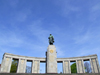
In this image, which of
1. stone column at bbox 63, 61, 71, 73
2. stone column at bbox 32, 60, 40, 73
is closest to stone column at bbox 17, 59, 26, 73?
stone column at bbox 32, 60, 40, 73

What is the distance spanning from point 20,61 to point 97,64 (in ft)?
107

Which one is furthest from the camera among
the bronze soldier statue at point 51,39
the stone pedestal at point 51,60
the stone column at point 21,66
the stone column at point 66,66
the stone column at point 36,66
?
the stone column at point 66,66

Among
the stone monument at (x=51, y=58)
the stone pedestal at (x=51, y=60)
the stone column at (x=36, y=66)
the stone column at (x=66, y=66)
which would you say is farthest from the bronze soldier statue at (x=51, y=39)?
the stone column at (x=66, y=66)

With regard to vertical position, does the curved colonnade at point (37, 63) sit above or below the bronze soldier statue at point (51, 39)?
below

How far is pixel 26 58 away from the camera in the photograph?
39062 mm

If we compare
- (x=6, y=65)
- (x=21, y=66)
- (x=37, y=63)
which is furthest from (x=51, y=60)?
(x=6, y=65)

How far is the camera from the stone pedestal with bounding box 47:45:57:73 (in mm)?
19141

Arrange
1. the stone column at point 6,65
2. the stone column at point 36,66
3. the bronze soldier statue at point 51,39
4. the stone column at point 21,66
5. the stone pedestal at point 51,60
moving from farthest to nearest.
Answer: the stone column at point 36,66, the stone column at point 21,66, the stone column at point 6,65, the bronze soldier statue at point 51,39, the stone pedestal at point 51,60

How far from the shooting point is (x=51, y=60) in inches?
779

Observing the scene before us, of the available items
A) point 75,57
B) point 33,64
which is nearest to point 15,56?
point 33,64

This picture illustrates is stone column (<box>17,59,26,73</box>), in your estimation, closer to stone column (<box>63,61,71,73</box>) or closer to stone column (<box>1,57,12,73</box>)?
stone column (<box>1,57,12,73</box>)

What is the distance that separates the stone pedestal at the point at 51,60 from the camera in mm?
19141

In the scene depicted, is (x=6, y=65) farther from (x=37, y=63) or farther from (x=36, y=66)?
(x=37, y=63)

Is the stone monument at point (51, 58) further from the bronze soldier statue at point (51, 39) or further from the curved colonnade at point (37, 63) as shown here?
the curved colonnade at point (37, 63)
